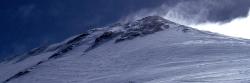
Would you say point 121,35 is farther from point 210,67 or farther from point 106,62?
point 210,67

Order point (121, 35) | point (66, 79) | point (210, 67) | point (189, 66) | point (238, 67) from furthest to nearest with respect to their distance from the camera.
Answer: point (121, 35)
point (66, 79)
point (189, 66)
point (210, 67)
point (238, 67)

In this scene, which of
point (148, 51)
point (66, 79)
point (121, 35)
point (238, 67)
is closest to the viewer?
point (238, 67)

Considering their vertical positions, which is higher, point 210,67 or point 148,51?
point 148,51

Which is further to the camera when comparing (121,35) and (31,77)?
(121,35)

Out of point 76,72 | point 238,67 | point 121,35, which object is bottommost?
point 238,67

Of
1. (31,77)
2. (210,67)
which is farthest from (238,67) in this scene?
(31,77)

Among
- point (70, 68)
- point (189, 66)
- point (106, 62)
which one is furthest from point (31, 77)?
point (189, 66)
